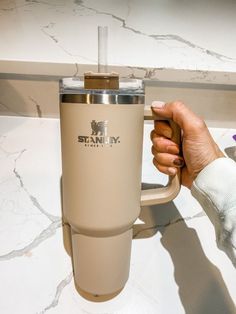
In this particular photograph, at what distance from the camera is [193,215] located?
0.53 meters

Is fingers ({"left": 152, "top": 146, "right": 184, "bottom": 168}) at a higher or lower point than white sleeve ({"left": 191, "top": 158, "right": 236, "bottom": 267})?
higher

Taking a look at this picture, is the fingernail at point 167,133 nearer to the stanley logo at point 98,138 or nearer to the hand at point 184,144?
the hand at point 184,144

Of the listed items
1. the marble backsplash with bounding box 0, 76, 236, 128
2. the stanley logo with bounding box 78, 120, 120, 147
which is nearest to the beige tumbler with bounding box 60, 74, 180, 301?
the stanley logo with bounding box 78, 120, 120, 147

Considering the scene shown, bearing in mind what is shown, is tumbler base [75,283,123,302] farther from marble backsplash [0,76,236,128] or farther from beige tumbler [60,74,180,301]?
marble backsplash [0,76,236,128]

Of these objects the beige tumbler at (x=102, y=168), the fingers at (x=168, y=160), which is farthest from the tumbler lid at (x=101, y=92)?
the fingers at (x=168, y=160)

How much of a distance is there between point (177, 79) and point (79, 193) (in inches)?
10.5

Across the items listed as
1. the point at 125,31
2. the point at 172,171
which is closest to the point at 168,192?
the point at 172,171

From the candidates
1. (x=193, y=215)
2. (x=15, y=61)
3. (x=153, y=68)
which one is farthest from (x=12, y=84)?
(x=193, y=215)

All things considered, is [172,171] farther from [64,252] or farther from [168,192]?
[64,252]

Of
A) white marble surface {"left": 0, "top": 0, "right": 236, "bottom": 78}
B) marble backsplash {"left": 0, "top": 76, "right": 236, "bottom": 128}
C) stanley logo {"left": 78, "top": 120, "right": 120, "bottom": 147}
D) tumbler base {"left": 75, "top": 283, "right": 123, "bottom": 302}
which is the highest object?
white marble surface {"left": 0, "top": 0, "right": 236, "bottom": 78}

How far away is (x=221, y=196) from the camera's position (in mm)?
411

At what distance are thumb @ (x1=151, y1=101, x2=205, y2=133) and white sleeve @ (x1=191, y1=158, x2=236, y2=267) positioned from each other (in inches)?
2.4

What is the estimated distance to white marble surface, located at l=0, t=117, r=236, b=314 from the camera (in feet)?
1.65

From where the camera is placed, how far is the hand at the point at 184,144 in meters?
0.42
